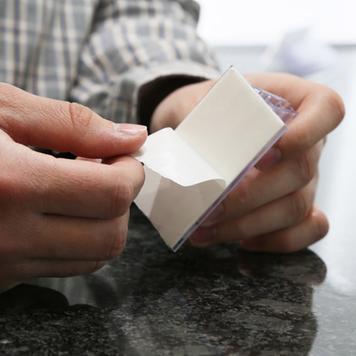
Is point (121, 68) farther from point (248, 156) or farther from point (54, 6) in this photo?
point (248, 156)

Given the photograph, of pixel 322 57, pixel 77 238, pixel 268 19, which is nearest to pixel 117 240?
pixel 77 238

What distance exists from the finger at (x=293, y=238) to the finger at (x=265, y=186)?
1.1 inches

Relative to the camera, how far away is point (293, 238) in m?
0.49

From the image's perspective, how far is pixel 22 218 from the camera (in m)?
0.37

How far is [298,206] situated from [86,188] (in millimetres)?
203

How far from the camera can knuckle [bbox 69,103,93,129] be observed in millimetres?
388

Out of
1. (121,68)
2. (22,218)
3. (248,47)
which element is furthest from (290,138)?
(248,47)

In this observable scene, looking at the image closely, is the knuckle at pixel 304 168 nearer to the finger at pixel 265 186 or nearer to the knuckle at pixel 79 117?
the finger at pixel 265 186

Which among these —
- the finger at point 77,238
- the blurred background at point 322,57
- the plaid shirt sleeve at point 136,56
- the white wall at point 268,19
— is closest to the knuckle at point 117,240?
the finger at point 77,238

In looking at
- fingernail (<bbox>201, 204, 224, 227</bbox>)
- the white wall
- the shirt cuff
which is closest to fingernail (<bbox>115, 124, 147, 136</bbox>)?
fingernail (<bbox>201, 204, 224, 227</bbox>)

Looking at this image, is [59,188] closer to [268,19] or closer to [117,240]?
[117,240]

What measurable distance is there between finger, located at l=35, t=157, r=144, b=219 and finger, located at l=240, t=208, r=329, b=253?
0.49 feet

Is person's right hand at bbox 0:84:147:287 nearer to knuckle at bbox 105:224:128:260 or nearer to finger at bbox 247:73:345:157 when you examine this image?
knuckle at bbox 105:224:128:260

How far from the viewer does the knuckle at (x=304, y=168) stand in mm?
488
